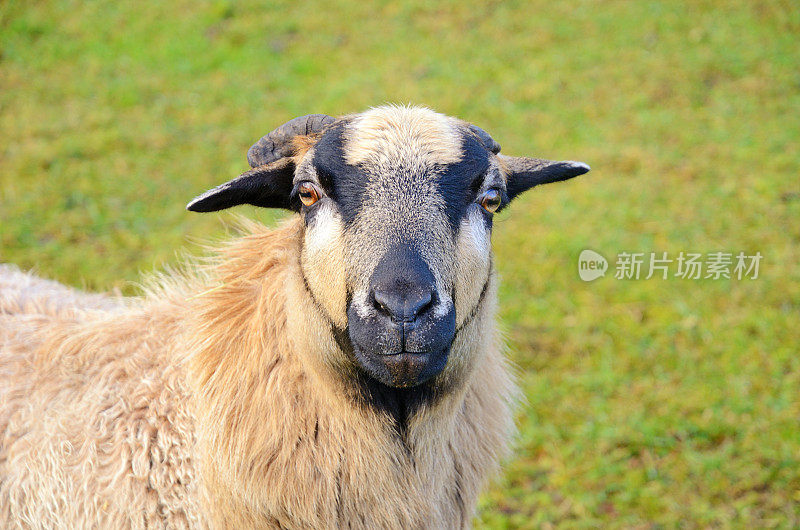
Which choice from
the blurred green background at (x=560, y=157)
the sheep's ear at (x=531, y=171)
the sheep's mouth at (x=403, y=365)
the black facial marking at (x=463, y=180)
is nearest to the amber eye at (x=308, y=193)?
the black facial marking at (x=463, y=180)

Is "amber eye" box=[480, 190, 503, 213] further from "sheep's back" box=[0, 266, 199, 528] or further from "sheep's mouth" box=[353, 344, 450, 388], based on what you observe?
"sheep's back" box=[0, 266, 199, 528]

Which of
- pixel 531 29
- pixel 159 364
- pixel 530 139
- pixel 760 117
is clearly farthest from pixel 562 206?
pixel 159 364

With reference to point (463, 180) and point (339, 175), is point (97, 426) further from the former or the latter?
point (463, 180)

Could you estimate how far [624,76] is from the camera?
1037cm

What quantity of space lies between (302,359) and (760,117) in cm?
Result: 878

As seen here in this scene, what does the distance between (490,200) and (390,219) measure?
1.87ft

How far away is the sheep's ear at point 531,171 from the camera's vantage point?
334cm

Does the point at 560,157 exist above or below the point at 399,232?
above

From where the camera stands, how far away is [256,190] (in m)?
2.99
